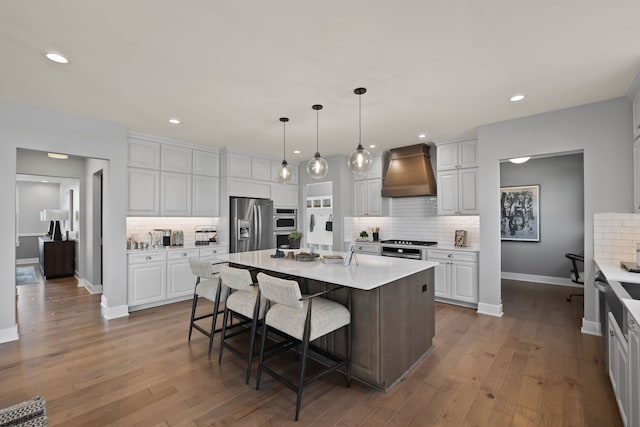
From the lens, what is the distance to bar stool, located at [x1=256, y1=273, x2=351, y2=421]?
2.12 meters

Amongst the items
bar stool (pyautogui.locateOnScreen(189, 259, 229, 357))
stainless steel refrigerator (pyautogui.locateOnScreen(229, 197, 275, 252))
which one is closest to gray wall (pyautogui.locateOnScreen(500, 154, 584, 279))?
stainless steel refrigerator (pyautogui.locateOnScreen(229, 197, 275, 252))

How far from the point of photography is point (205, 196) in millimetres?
5320

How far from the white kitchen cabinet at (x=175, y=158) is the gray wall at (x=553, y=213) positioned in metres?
6.22

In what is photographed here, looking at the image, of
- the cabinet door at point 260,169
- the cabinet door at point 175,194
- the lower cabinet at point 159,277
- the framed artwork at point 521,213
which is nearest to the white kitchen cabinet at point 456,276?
the framed artwork at point 521,213

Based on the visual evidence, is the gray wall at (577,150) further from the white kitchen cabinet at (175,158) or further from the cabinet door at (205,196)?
the white kitchen cabinet at (175,158)

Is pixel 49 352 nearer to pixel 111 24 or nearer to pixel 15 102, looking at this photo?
pixel 15 102

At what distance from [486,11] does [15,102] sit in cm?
464

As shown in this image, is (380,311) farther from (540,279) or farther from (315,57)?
(540,279)

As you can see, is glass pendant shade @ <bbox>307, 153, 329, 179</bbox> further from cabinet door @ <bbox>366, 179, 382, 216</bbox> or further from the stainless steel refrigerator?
cabinet door @ <bbox>366, 179, 382, 216</bbox>

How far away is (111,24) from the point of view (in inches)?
78.5

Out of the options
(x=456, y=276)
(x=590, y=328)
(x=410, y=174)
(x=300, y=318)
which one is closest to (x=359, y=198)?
(x=410, y=174)

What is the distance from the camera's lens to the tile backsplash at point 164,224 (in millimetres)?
4781

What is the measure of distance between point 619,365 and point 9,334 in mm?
Answer: 5500

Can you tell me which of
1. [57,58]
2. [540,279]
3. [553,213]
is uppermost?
[57,58]
